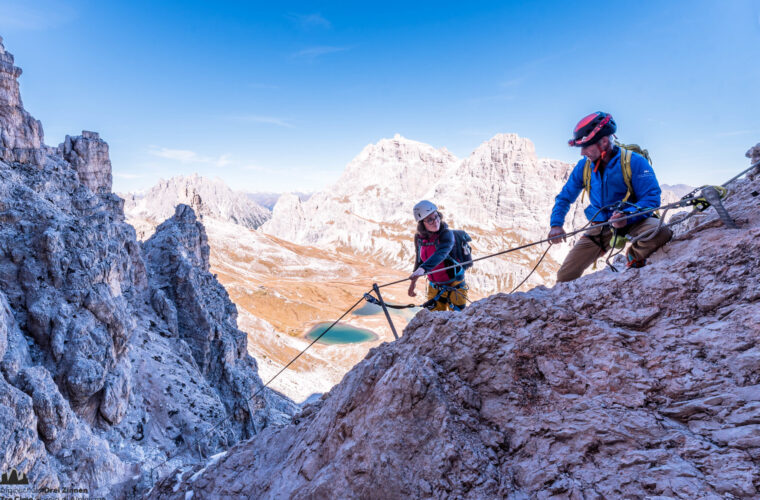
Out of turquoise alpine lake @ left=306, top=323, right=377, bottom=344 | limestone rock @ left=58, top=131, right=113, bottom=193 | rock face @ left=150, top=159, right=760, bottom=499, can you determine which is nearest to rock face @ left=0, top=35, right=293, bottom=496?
rock face @ left=150, top=159, right=760, bottom=499

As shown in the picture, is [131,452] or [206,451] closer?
[131,452]

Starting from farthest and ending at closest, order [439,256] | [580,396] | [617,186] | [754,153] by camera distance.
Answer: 1. [439,256]
2. [754,153]
3. [617,186]
4. [580,396]

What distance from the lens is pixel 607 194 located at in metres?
5.83

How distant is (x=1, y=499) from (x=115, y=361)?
27.1 feet

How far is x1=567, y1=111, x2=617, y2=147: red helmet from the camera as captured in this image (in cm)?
561

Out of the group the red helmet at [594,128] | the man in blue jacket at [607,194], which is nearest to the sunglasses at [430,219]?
the man in blue jacket at [607,194]

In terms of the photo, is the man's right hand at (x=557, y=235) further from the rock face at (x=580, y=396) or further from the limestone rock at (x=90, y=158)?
the limestone rock at (x=90, y=158)

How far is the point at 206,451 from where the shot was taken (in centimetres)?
1747

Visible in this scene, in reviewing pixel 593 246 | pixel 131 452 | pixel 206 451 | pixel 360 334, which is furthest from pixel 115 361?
pixel 360 334

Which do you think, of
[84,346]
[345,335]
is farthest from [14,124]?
[345,335]

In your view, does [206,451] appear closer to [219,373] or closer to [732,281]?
[219,373]

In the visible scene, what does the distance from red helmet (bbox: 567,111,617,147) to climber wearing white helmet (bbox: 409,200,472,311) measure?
3382mm

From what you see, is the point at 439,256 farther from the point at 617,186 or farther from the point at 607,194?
the point at 617,186

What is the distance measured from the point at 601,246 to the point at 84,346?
1716 centimetres
